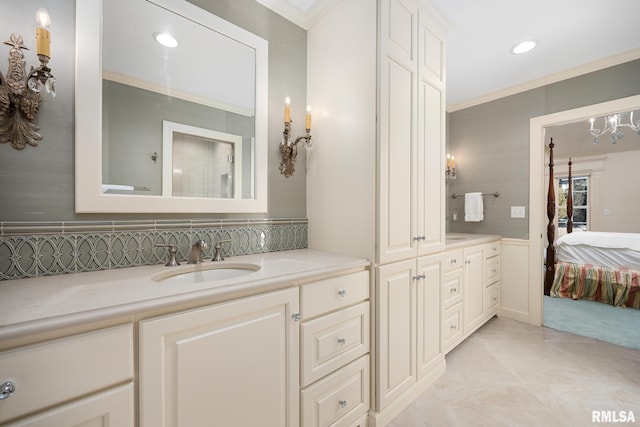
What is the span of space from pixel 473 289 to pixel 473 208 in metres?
1.05

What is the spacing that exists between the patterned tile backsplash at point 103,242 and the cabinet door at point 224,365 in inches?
23.7

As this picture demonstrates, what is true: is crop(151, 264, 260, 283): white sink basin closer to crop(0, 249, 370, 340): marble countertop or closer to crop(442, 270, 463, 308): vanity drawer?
crop(0, 249, 370, 340): marble countertop

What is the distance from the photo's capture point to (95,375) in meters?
0.71

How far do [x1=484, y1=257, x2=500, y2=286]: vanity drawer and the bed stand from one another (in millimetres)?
1553

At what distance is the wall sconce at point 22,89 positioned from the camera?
983mm

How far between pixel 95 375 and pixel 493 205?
3.57 meters

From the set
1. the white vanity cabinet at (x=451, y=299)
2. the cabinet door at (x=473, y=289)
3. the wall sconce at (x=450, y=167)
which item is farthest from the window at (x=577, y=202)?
the white vanity cabinet at (x=451, y=299)

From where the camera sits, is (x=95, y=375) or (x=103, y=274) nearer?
(x=95, y=375)

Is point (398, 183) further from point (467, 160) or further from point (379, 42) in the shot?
point (467, 160)

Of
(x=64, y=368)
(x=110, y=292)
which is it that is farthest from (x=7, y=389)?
(x=110, y=292)

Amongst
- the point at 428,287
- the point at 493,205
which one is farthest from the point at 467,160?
the point at 428,287

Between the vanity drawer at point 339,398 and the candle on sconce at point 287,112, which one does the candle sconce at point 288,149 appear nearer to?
the candle on sconce at point 287,112

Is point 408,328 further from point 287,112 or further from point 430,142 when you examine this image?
point 287,112

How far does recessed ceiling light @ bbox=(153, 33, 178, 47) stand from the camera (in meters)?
1.36
